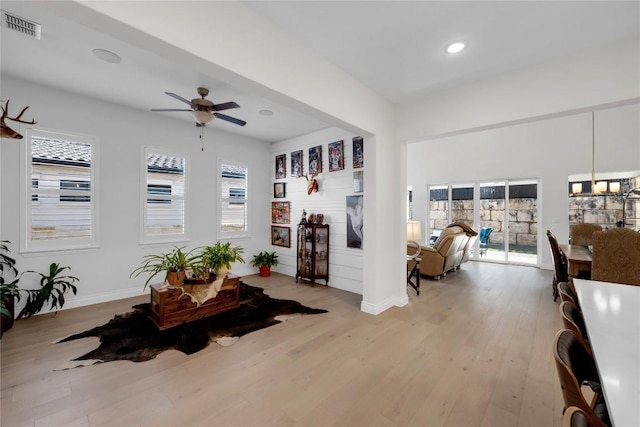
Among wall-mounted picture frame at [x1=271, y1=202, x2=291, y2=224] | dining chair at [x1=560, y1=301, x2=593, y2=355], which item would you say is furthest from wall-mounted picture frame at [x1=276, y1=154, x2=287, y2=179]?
dining chair at [x1=560, y1=301, x2=593, y2=355]

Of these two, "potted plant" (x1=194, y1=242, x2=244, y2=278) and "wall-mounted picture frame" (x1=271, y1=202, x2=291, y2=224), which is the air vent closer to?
"potted plant" (x1=194, y1=242, x2=244, y2=278)

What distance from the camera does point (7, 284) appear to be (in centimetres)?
332

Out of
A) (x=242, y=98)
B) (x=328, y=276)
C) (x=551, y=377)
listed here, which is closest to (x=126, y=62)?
(x=242, y=98)

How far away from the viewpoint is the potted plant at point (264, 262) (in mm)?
5727

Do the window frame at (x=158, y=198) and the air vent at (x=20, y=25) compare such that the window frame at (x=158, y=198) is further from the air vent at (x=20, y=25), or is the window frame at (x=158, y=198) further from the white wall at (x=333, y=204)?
the air vent at (x=20, y=25)

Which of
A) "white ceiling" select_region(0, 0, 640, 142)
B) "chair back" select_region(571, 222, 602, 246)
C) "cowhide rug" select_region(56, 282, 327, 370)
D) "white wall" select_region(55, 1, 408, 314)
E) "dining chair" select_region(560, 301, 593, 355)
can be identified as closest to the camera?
"dining chair" select_region(560, 301, 593, 355)

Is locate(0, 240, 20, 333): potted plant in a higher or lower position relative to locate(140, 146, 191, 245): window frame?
lower

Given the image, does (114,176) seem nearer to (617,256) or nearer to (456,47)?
(456,47)

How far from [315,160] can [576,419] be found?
4829 mm

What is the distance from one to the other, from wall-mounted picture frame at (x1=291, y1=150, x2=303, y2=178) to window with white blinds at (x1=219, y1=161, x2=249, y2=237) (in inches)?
41.3

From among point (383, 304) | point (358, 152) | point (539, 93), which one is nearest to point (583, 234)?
point (539, 93)

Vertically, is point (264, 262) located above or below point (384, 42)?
below

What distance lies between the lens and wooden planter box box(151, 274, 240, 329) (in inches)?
124

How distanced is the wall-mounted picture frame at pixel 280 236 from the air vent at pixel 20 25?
4.38 metres
